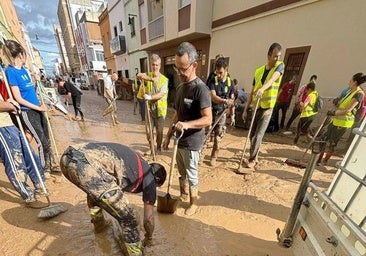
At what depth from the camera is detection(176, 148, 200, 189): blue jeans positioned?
225cm

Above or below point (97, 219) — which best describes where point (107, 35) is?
above

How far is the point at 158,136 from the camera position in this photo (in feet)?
13.7

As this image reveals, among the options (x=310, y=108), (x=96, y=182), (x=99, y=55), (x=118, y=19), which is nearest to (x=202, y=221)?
(x=96, y=182)

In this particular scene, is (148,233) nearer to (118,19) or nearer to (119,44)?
(119,44)

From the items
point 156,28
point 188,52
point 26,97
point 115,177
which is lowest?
point 115,177

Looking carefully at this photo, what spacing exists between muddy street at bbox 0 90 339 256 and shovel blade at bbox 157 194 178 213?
81mm

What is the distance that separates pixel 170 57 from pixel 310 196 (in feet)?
39.0

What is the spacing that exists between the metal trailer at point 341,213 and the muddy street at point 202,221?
865 mm

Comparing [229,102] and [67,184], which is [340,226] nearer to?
[229,102]

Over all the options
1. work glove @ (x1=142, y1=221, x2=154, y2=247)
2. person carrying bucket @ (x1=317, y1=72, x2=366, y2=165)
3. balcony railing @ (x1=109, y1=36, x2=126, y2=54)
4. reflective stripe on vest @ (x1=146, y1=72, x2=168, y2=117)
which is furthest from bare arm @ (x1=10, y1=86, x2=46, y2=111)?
balcony railing @ (x1=109, y1=36, x2=126, y2=54)

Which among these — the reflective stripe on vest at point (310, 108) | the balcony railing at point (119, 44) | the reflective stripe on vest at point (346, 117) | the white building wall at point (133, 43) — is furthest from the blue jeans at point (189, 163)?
the balcony railing at point (119, 44)

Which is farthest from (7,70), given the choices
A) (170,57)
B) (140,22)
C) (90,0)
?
(90,0)

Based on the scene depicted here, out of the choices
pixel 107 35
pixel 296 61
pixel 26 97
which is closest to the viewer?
pixel 26 97

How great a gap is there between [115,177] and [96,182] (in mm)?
196
